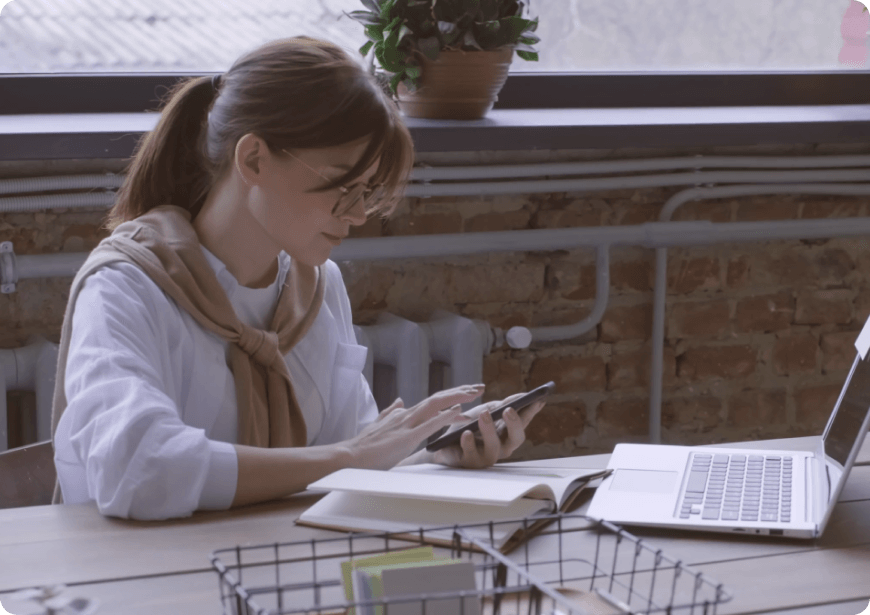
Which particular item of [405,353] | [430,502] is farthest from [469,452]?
[405,353]

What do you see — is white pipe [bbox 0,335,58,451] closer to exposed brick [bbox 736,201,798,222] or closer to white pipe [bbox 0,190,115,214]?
white pipe [bbox 0,190,115,214]

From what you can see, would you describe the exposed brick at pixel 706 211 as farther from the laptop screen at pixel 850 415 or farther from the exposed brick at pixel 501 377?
the laptop screen at pixel 850 415

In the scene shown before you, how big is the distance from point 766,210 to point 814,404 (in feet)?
1.66

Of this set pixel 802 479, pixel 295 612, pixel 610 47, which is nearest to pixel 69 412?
pixel 295 612

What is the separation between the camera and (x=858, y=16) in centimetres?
253

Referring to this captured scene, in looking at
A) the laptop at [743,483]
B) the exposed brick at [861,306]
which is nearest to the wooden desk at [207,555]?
the laptop at [743,483]

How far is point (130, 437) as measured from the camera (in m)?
1.07

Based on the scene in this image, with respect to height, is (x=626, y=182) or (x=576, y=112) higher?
(x=576, y=112)

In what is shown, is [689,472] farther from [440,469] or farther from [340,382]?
[340,382]

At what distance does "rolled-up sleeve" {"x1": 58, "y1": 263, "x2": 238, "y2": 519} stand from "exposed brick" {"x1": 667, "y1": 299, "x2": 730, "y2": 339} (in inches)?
56.4

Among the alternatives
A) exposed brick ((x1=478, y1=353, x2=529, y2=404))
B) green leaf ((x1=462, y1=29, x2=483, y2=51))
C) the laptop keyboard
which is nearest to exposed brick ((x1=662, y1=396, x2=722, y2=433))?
exposed brick ((x1=478, y1=353, x2=529, y2=404))

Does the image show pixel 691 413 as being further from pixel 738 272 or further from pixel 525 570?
pixel 525 570

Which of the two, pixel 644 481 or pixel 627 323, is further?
pixel 627 323

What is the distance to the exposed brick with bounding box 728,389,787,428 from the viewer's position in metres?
2.45
